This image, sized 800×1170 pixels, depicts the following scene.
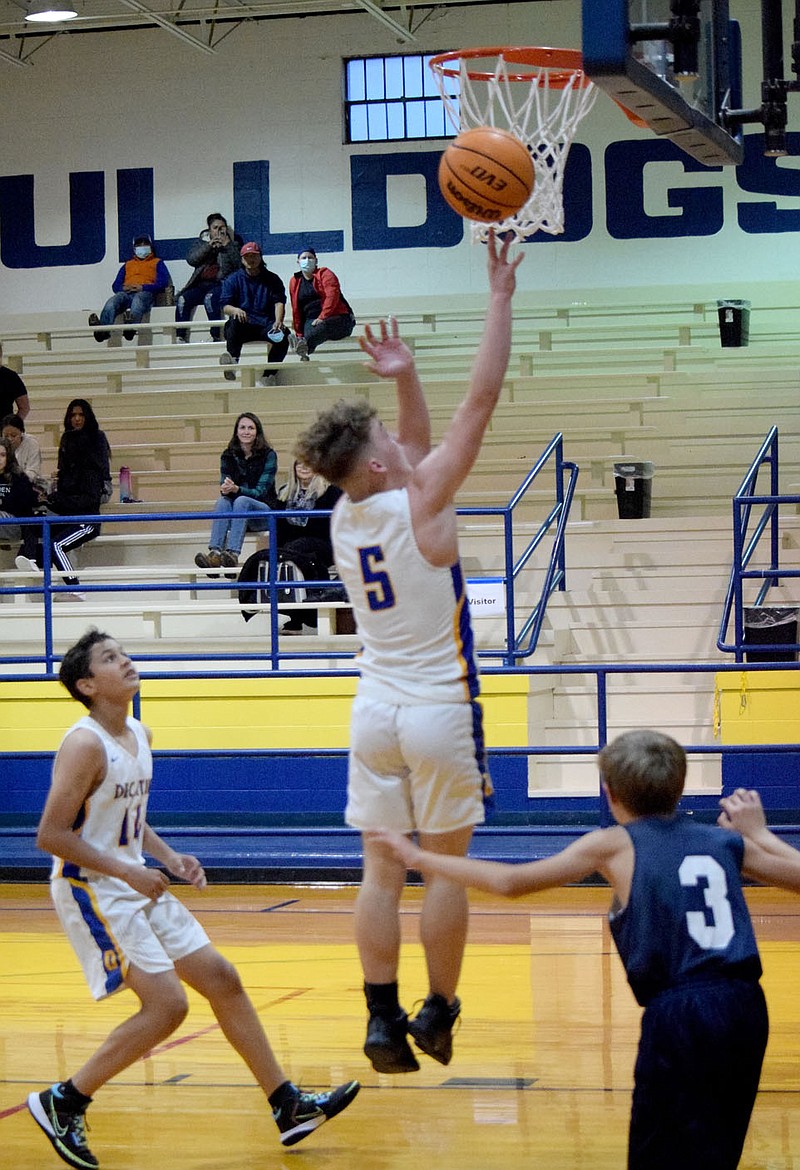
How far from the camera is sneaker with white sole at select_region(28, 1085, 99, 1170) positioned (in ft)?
14.4

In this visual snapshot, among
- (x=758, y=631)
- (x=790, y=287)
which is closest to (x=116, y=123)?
(x=790, y=287)

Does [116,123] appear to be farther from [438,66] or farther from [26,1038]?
[26,1038]

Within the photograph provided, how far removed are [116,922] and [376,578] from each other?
4.20ft

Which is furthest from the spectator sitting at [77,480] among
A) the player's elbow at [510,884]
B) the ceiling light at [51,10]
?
the player's elbow at [510,884]

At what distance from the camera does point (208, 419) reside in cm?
1641

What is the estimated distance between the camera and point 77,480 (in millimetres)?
13828

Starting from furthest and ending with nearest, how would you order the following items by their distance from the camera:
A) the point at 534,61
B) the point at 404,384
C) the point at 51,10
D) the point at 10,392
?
the point at 10,392 < the point at 51,10 < the point at 534,61 < the point at 404,384

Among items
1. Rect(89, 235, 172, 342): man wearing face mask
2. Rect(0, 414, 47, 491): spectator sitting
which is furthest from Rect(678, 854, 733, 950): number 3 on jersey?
Rect(89, 235, 172, 342): man wearing face mask

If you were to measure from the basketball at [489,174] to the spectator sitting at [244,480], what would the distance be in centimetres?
836

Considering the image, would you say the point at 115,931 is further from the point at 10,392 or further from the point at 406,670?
the point at 10,392

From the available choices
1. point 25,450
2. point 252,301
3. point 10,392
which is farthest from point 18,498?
point 252,301

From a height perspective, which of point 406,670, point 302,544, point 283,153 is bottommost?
point 406,670

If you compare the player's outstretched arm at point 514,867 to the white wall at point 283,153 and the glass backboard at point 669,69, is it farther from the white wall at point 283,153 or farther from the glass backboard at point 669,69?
the white wall at point 283,153

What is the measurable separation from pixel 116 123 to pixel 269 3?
2.57m
